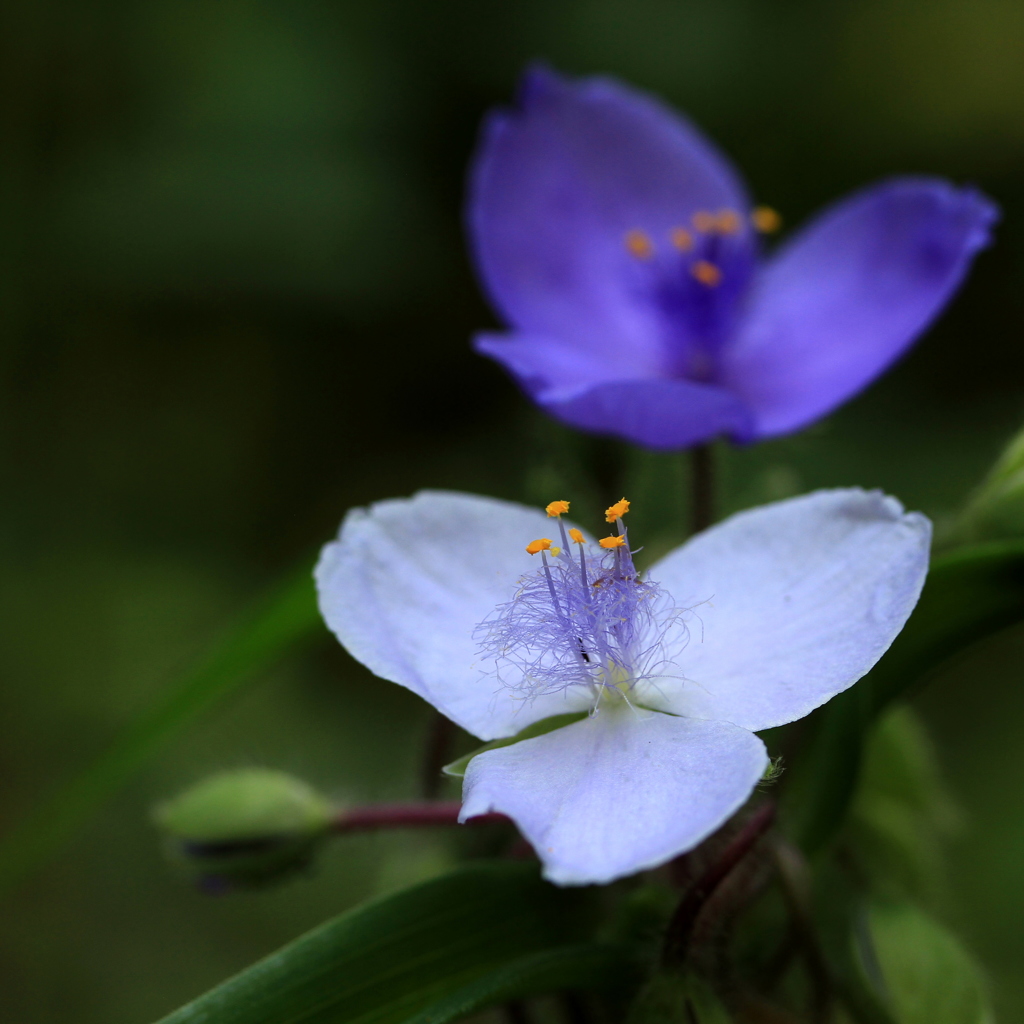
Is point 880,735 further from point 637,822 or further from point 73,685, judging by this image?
point 73,685

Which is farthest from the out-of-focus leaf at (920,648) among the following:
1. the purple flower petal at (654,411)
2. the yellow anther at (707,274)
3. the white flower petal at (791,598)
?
the yellow anther at (707,274)

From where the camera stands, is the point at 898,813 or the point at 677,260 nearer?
the point at 898,813

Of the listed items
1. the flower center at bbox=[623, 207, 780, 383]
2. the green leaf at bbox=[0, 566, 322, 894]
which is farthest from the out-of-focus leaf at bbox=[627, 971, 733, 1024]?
the flower center at bbox=[623, 207, 780, 383]

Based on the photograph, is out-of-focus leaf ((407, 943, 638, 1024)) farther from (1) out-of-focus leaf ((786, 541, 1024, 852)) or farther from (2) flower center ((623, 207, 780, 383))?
(2) flower center ((623, 207, 780, 383))

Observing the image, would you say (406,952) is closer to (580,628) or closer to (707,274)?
(580,628)

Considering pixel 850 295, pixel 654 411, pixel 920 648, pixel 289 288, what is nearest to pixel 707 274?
pixel 850 295

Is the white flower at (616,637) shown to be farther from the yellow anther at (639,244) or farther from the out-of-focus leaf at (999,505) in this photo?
→ the yellow anther at (639,244)
